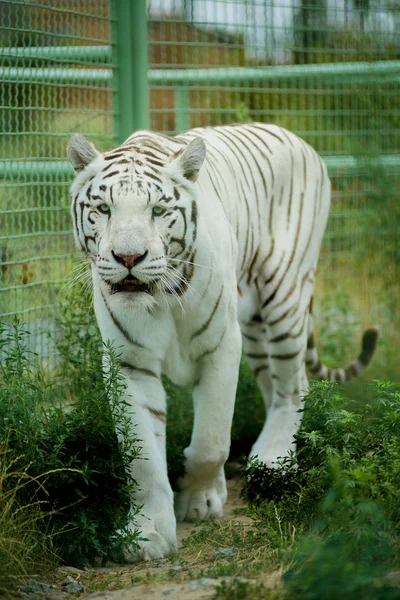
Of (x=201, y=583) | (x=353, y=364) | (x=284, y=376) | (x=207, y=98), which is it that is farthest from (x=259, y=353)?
(x=201, y=583)

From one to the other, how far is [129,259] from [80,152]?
573 mm

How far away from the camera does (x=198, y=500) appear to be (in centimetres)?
424

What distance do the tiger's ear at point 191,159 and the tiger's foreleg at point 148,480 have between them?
84 cm

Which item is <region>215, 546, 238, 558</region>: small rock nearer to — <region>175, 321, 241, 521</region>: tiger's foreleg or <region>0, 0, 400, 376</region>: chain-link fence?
<region>175, 321, 241, 521</region>: tiger's foreleg

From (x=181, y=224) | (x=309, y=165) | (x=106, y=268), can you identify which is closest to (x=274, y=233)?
(x=309, y=165)

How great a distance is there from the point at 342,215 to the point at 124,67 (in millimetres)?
2103

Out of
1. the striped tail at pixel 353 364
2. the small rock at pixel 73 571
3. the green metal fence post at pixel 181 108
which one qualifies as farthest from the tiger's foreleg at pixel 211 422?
the green metal fence post at pixel 181 108

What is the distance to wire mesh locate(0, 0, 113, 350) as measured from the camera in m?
4.73

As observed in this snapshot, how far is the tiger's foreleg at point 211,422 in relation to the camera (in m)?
4.07

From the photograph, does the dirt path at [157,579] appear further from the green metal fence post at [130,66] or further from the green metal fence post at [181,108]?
the green metal fence post at [181,108]

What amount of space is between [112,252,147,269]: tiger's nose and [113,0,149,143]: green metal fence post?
87.6 inches

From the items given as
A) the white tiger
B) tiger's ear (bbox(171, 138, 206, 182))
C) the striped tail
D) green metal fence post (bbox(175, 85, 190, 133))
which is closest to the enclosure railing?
green metal fence post (bbox(175, 85, 190, 133))

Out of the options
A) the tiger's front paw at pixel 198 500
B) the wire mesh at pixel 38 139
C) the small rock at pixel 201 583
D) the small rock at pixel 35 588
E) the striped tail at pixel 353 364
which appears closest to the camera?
the small rock at pixel 201 583

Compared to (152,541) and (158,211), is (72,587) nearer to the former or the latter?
(152,541)
